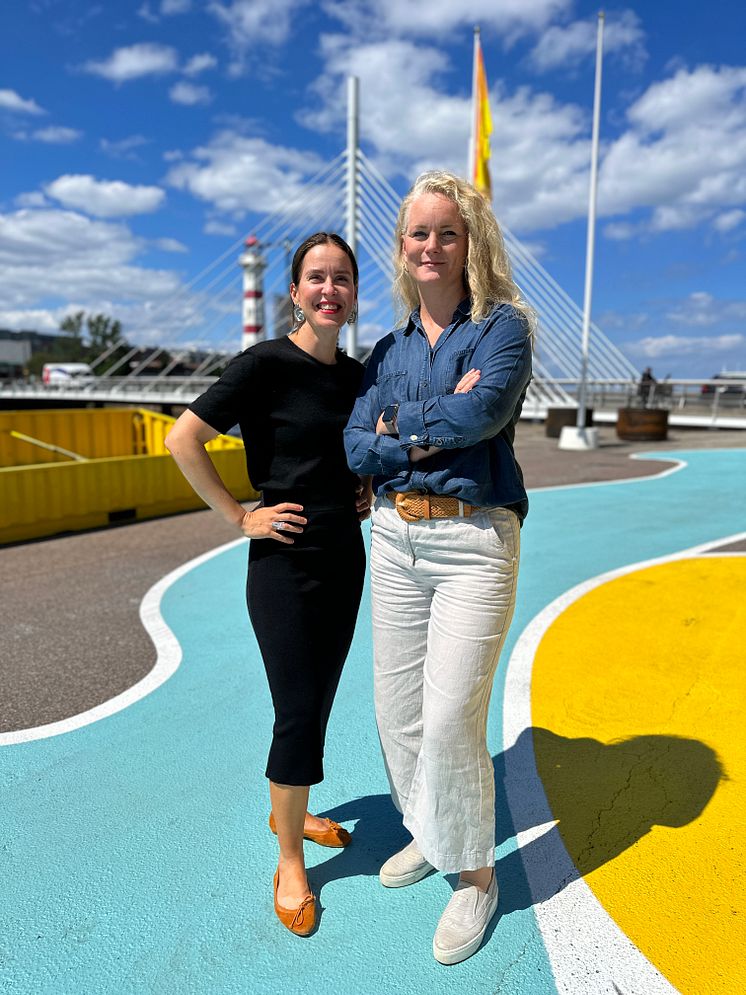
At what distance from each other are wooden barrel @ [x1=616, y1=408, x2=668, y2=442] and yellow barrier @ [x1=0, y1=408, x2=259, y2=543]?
40.3ft

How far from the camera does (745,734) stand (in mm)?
3227

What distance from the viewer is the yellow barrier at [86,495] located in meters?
7.21

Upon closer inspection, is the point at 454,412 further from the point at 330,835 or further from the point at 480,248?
the point at 330,835

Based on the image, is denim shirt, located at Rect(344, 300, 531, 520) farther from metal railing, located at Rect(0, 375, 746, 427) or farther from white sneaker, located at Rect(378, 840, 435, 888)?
metal railing, located at Rect(0, 375, 746, 427)

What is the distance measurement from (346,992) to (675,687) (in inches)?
98.5

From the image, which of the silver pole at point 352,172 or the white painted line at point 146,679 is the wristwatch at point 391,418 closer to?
the white painted line at point 146,679

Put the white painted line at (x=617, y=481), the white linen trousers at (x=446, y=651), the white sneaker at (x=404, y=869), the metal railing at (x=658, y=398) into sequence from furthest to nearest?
the metal railing at (x=658, y=398)
the white painted line at (x=617, y=481)
the white sneaker at (x=404, y=869)
the white linen trousers at (x=446, y=651)

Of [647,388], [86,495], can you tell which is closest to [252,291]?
[647,388]

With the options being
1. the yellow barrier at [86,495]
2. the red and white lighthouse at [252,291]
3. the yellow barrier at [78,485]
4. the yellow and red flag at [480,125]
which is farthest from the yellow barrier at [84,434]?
the red and white lighthouse at [252,291]

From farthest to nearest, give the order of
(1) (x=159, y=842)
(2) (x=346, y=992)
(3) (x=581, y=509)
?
(3) (x=581, y=509) → (1) (x=159, y=842) → (2) (x=346, y=992)

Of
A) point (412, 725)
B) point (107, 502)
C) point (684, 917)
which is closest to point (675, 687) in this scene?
point (684, 917)

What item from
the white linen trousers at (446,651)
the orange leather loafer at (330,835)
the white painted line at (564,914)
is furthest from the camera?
the orange leather loafer at (330,835)

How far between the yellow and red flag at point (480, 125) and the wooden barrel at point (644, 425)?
6.85 m

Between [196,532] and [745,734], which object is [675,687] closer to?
[745,734]
